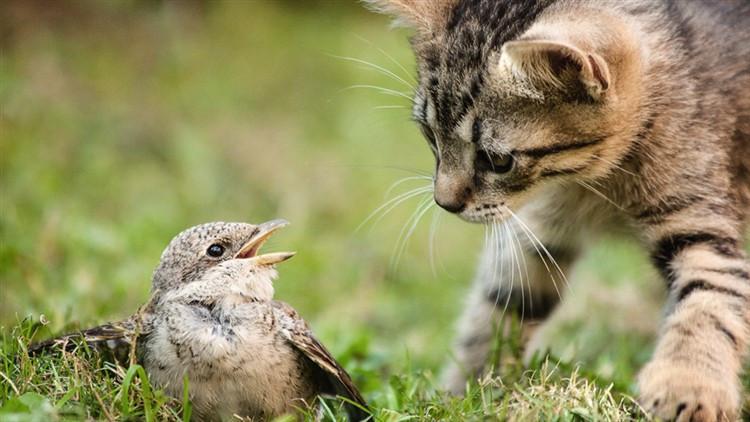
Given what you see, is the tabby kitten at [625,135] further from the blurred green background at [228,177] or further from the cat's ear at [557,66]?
the blurred green background at [228,177]

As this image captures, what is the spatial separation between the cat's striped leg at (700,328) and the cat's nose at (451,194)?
2.60 ft

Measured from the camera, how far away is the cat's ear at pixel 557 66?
128 inches

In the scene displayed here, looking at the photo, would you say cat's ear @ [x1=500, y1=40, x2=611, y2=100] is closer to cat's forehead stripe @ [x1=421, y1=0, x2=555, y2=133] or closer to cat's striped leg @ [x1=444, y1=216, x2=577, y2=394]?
cat's forehead stripe @ [x1=421, y1=0, x2=555, y2=133]

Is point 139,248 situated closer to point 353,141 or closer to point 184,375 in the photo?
point 184,375

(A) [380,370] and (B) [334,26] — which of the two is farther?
(B) [334,26]

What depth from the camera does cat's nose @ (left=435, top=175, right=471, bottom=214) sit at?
3805mm

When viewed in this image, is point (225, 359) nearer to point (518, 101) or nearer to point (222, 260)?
point (222, 260)

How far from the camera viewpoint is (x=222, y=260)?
350cm

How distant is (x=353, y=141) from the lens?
365 inches

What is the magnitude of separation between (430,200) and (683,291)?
115cm

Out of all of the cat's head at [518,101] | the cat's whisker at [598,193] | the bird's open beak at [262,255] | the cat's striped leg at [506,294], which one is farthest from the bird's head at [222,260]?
the cat's striped leg at [506,294]

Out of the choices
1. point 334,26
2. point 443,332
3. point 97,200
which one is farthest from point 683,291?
point 334,26

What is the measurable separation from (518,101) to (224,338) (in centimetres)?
139

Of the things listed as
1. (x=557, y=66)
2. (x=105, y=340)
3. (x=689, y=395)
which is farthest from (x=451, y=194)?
(x=105, y=340)
